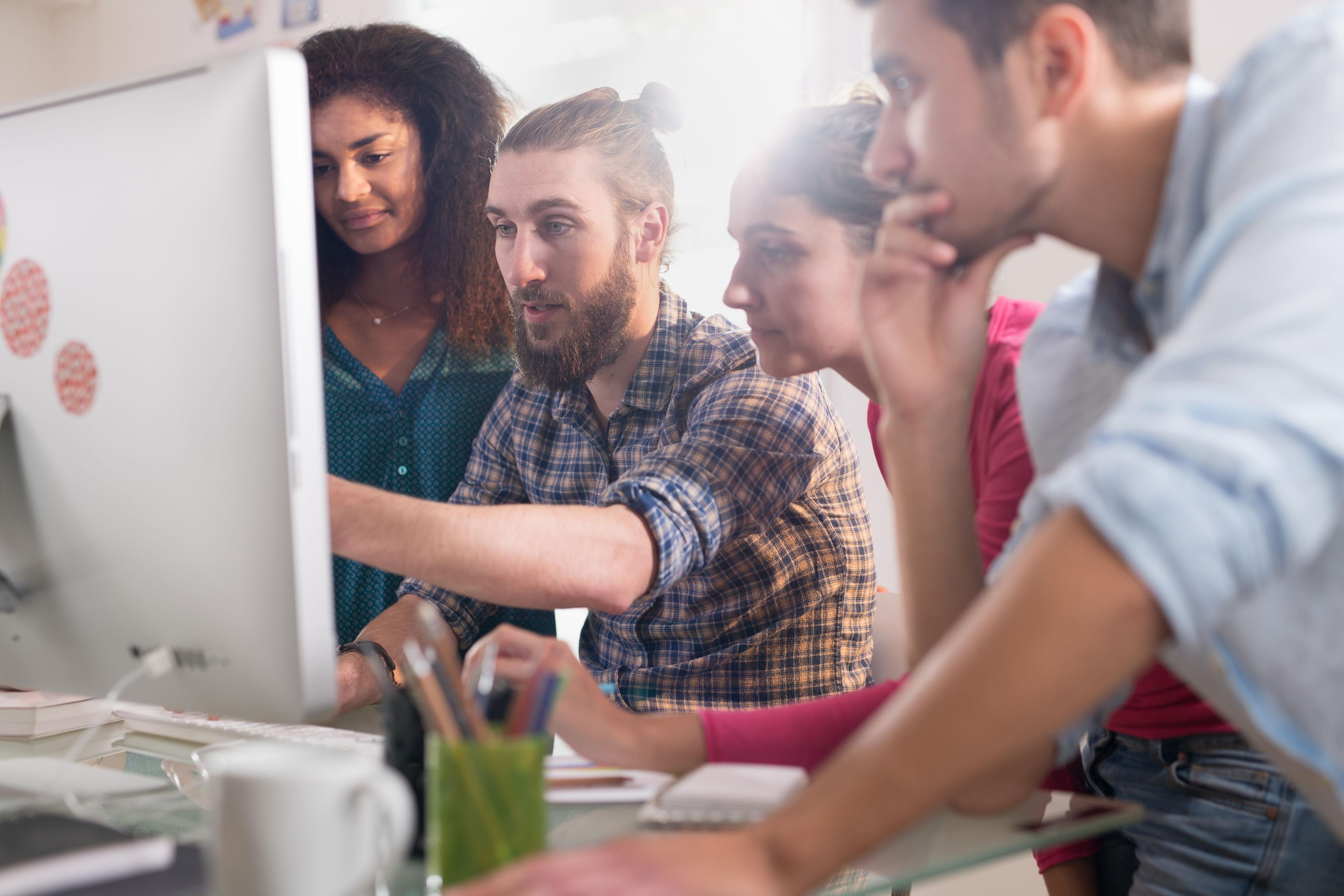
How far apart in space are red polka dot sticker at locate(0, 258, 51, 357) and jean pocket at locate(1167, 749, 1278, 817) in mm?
949

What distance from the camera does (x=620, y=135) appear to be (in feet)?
5.72

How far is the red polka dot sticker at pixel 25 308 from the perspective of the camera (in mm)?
737

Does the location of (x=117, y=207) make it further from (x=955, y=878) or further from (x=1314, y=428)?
(x=955, y=878)

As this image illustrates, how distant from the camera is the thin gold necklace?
1742 millimetres

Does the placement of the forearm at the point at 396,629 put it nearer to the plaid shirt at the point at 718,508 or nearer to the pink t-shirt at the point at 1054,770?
the plaid shirt at the point at 718,508

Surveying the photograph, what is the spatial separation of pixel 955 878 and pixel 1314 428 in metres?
1.77

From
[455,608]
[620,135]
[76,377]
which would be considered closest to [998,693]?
[76,377]

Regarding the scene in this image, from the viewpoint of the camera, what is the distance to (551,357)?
1559 millimetres

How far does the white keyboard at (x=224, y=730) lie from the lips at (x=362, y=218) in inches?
33.6

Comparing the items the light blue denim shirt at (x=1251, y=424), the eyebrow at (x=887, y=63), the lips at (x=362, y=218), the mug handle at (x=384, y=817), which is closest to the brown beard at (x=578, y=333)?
Result: the lips at (x=362, y=218)

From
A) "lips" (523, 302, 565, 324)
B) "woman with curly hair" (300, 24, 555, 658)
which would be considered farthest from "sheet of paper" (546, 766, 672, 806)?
"lips" (523, 302, 565, 324)

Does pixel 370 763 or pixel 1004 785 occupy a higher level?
pixel 370 763

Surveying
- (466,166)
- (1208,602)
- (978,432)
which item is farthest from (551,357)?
(1208,602)

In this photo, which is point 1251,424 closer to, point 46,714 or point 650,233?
point 46,714
